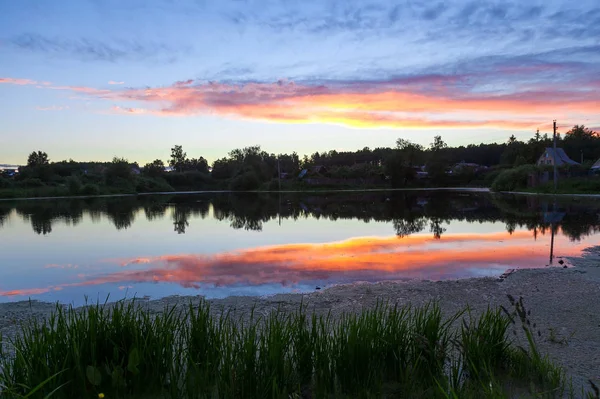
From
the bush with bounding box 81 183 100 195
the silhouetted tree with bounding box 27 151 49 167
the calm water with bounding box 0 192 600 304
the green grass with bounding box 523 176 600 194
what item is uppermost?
the silhouetted tree with bounding box 27 151 49 167

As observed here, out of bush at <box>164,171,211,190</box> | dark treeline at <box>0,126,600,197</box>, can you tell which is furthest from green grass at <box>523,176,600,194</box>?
bush at <box>164,171,211,190</box>

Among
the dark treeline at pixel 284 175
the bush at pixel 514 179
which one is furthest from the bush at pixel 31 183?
the bush at pixel 514 179

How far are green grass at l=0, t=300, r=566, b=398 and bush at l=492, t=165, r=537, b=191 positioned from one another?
48.7 metres

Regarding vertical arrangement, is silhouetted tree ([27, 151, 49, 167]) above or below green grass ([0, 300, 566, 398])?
above

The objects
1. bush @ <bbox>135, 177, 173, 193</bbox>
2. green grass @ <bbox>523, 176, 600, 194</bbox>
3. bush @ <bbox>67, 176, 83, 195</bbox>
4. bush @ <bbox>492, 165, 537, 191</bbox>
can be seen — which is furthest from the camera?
bush @ <bbox>135, 177, 173, 193</bbox>

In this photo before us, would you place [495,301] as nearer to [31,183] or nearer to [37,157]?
[31,183]

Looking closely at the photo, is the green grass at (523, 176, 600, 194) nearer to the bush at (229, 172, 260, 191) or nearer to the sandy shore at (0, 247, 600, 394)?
the sandy shore at (0, 247, 600, 394)

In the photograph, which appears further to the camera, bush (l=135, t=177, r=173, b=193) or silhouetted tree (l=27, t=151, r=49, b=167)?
silhouetted tree (l=27, t=151, r=49, b=167)

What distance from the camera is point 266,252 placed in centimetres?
1462

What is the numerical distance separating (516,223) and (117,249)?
17935mm

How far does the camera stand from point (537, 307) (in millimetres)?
7445

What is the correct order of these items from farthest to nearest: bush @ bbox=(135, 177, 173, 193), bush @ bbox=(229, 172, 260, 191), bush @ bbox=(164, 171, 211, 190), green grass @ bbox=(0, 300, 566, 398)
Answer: bush @ bbox=(164, 171, 211, 190)
bush @ bbox=(135, 177, 173, 193)
bush @ bbox=(229, 172, 260, 191)
green grass @ bbox=(0, 300, 566, 398)

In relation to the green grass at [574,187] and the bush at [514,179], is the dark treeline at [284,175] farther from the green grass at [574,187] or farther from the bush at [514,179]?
the green grass at [574,187]

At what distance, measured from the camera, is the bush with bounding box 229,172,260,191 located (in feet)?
250
